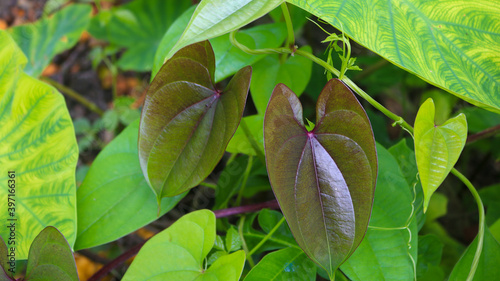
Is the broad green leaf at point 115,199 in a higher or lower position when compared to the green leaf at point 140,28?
lower

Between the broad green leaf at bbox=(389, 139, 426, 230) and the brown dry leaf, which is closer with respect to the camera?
the broad green leaf at bbox=(389, 139, 426, 230)

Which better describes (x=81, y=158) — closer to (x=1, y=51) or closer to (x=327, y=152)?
(x=1, y=51)

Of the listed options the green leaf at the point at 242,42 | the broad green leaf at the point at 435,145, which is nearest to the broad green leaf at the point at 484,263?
the broad green leaf at the point at 435,145

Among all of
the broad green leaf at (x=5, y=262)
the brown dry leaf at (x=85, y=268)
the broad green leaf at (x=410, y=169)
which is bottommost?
the brown dry leaf at (x=85, y=268)

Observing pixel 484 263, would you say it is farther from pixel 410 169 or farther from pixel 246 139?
pixel 246 139

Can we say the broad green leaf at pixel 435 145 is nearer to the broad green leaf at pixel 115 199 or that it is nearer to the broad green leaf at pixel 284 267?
the broad green leaf at pixel 284 267

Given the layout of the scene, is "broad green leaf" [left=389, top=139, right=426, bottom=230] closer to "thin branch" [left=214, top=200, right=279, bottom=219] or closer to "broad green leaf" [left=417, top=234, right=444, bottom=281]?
"broad green leaf" [left=417, top=234, right=444, bottom=281]

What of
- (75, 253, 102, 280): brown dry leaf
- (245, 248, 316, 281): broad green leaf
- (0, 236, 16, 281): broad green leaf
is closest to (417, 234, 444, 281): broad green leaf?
(245, 248, 316, 281): broad green leaf
